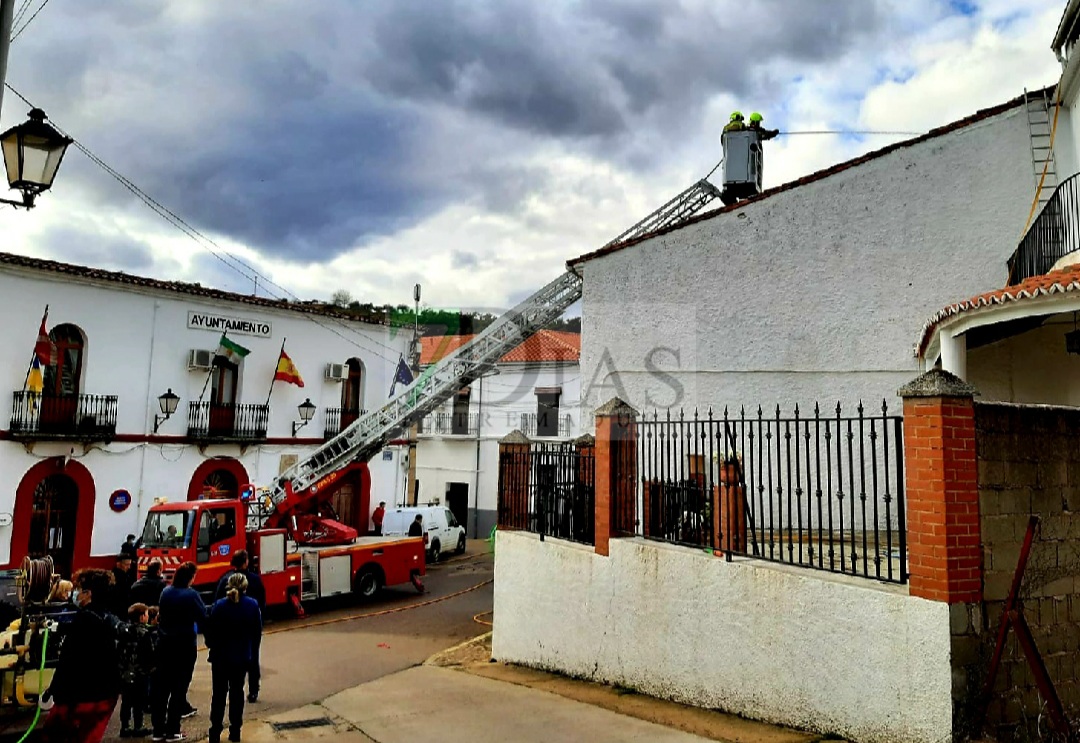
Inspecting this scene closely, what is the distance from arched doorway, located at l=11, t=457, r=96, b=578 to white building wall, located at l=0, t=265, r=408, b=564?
17 centimetres

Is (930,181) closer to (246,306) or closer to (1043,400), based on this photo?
(1043,400)

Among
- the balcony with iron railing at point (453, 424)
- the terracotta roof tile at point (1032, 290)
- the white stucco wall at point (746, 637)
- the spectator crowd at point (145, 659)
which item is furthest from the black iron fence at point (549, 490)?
the balcony with iron railing at point (453, 424)

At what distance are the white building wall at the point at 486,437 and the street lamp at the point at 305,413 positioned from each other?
7.83 metres

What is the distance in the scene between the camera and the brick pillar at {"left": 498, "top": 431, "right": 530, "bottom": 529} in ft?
34.6

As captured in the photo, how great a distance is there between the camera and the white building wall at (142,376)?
15445mm

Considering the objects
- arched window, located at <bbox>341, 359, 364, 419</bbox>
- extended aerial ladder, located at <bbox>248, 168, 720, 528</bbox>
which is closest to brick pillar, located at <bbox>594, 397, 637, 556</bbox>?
extended aerial ladder, located at <bbox>248, 168, 720, 528</bbox>

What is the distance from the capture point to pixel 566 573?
880 cm

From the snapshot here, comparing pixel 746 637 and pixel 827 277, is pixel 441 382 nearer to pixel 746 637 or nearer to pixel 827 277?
pixel 827 277

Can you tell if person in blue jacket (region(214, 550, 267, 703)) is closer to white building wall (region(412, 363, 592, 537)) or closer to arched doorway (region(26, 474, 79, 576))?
arched doorway (region(26, 474, 79, 576))

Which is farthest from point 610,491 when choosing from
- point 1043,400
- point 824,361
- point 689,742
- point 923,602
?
point 1043,400

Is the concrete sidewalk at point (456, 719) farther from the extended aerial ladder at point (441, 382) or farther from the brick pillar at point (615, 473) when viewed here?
the extended aerial ladder at point (441, 382)

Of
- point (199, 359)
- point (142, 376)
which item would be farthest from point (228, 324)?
point (142, 376)

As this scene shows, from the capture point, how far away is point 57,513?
16.2 m

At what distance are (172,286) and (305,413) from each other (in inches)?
193
